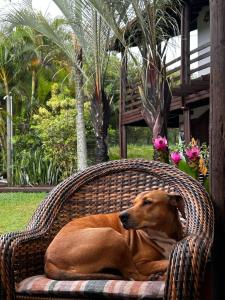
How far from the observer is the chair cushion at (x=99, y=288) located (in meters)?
2.58

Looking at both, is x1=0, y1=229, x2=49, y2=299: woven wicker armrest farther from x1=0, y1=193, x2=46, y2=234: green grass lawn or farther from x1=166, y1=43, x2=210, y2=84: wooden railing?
x1=166, y1=43, x2=210, y2=84: wooden railing

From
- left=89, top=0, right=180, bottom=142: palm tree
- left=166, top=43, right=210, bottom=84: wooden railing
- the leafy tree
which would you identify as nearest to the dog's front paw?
left=89, top=0, right=180, bottom=142: palm tree

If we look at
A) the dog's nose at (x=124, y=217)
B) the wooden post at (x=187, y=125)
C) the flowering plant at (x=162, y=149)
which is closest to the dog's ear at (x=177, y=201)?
the dog's nose at (x=124, y=217)

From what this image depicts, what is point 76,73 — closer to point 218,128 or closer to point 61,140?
point 61,140

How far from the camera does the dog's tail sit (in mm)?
2924

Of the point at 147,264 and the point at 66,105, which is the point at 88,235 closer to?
the point at 147,264

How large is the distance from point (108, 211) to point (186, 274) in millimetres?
1337

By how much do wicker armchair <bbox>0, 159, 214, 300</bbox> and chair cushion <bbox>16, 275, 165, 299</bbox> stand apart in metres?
0.02

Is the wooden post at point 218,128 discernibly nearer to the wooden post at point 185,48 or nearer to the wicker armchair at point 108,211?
the wicker armchair at point 108,211

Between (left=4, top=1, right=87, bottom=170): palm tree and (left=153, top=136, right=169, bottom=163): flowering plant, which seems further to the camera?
(left=4, top=1, right=87, bottom=170): palm tree

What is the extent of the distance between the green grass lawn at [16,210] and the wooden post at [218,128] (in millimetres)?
5938

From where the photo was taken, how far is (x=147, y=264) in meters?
3.21

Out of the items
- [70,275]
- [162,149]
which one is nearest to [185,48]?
[162,149]

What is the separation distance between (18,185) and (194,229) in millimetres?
15208
